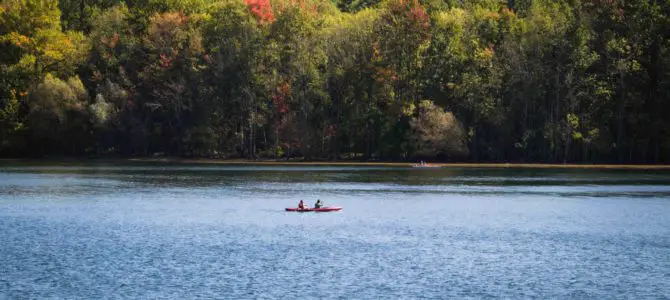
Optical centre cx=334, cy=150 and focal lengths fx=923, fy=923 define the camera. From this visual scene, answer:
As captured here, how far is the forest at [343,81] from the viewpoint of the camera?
147 metres

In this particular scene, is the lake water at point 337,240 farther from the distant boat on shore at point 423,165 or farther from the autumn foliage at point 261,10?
the autumn foliage at point 261,10

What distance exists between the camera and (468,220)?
79562mm

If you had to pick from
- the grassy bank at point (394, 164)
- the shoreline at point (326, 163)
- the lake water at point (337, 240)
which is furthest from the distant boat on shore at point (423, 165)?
the lake water at point (337, 240)

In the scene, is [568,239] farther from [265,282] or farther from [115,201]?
[115,201]

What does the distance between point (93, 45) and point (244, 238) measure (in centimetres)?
13078

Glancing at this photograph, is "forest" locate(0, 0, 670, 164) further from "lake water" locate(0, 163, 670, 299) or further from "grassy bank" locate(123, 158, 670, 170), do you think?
"lake water" locate(0, 163, 670, 299)

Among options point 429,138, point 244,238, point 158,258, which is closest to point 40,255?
point 158,258

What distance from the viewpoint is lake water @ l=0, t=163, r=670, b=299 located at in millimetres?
49281

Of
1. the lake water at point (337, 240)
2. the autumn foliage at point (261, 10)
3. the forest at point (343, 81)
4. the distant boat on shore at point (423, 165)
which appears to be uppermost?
the autumn foliage at point (261, 10)

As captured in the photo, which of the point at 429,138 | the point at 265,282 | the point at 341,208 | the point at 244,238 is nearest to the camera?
the point at 265,282

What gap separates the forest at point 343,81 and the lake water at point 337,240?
1180 inches

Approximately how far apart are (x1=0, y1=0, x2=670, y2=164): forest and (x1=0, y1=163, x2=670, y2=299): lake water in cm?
2998

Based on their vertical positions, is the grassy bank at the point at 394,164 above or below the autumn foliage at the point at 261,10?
below

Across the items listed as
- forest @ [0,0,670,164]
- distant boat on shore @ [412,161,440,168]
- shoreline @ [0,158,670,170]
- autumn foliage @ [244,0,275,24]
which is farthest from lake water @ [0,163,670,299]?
autumn foliage @ [244,0,275,24]
